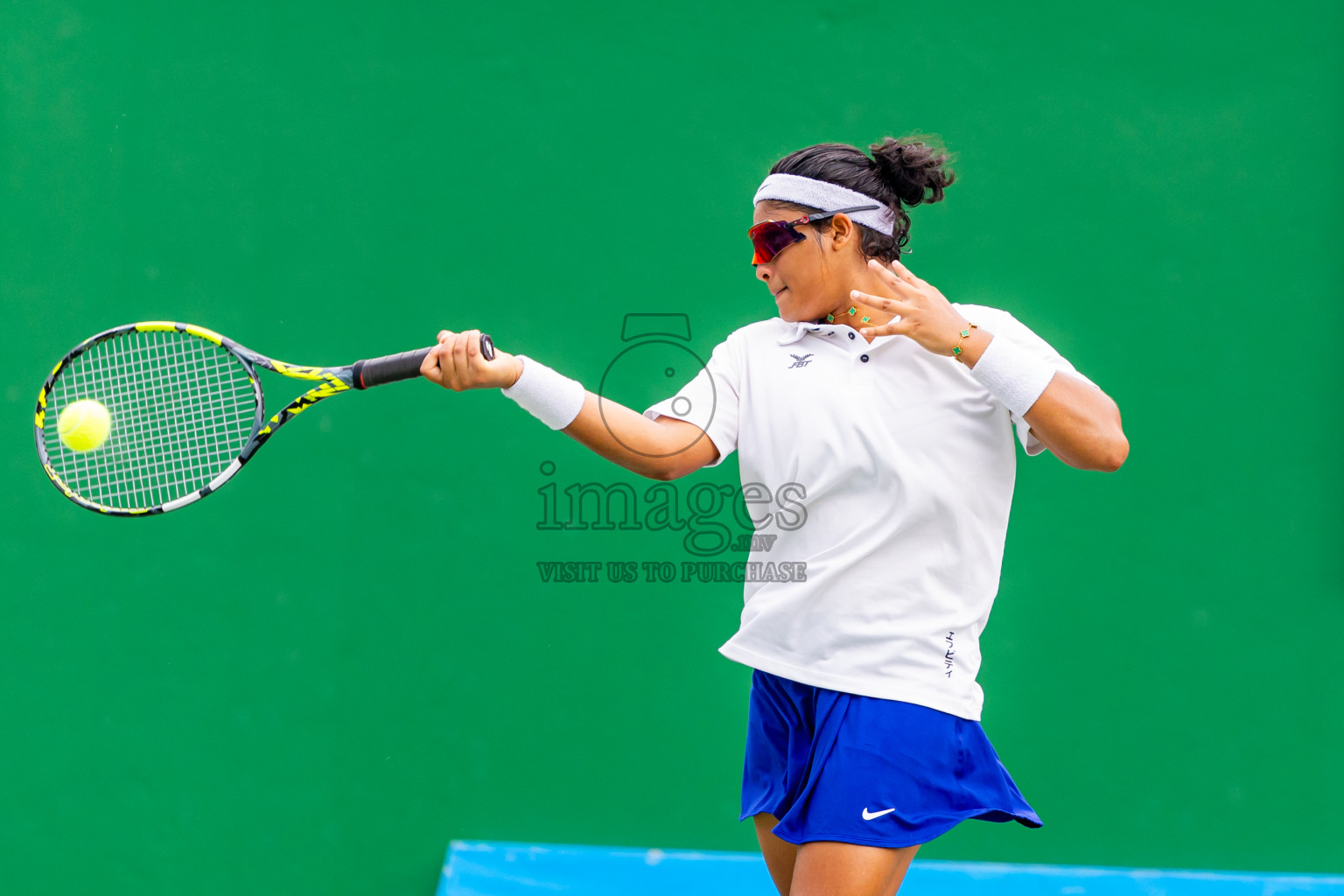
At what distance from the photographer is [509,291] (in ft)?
8.46

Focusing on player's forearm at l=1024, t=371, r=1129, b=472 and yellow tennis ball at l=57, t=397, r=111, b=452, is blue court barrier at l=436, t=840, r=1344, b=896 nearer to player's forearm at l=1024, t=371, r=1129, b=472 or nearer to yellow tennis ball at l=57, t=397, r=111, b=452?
yellow tennis ball at l=57, t=397, r=111, b=452

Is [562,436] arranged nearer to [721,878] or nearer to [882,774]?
[721,878]

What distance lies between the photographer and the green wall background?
248 cm

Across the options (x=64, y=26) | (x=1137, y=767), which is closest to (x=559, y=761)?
(x=1137, y=767)

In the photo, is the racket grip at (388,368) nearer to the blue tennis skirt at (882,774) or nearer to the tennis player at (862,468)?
the tennis player at (862,468)

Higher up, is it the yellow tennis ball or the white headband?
the white headband

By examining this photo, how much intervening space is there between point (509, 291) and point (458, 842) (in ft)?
4.80

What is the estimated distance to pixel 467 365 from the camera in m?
1.67

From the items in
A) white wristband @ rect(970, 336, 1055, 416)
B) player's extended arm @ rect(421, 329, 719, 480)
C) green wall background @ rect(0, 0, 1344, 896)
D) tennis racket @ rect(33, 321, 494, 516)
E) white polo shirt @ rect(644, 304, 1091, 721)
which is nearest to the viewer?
white wristband @ rect(970, 336, 1055, 416)

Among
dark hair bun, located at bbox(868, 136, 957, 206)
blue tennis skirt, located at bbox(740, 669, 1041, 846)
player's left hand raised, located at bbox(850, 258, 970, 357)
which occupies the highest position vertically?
dark hair bun, located at bbox(868, 136, 957, 206)

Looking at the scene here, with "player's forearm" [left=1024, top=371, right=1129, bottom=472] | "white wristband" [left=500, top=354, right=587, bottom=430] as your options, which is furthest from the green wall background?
"player's forearm" [left=1024, top=371, right=1129, bottom=472]

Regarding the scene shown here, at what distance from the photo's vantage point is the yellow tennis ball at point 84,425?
208cm

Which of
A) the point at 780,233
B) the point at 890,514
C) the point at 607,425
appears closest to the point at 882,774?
the point at 890,514

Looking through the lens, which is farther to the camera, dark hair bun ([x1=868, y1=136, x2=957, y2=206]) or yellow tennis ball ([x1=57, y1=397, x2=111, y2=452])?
yellow tennis ball ([x1=57, y1=397, x2=111, y2=452])
